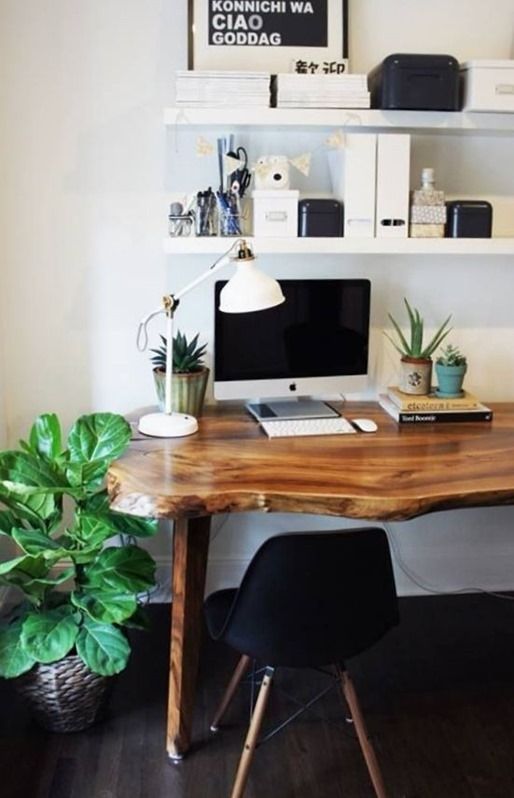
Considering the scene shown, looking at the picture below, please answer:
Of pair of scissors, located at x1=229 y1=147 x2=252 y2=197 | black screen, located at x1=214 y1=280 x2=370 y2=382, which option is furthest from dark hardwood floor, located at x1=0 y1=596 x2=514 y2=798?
pair of scissors, located at x1=229 y1=147 x2=252 y2=197

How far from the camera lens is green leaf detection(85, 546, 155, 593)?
2137mm

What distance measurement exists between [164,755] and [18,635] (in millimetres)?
502

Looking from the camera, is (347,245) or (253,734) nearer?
(253,734)

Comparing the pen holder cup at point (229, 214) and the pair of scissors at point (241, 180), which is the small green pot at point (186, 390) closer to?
the pen holder cup at point (229, 214)

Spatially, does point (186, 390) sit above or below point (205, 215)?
below

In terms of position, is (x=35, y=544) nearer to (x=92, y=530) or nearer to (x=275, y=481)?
(x=92, y=530)

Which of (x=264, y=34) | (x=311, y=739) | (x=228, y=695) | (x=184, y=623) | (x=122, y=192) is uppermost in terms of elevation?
(x=264, y=34)

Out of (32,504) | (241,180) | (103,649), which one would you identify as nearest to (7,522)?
(32,504)

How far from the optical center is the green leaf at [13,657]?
2061 millimetres

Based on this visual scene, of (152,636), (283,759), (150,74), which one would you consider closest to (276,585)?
(283,759)

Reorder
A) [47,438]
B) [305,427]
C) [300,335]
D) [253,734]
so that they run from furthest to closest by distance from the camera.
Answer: [300,335] < [305,427] < [47,438] < [253,734]

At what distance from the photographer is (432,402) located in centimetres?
254

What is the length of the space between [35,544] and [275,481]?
665mm

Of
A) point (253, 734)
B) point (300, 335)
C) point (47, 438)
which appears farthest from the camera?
point (300, 335)
